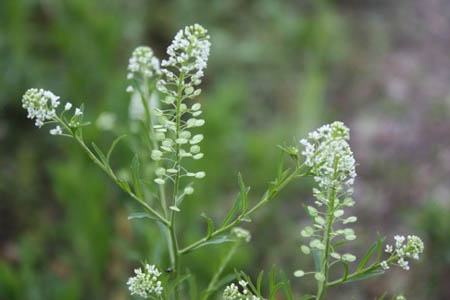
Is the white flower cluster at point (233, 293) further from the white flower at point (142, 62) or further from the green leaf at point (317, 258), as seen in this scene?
the white flower at point (142, 62)

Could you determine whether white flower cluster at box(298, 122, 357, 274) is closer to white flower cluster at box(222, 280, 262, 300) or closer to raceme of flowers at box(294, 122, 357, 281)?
raceme of flowers at box(294, 122, 357, 281)

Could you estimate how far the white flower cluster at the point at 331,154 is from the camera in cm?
89

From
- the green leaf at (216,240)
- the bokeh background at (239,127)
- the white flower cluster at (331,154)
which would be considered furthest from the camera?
the bokeh background at (239,127)

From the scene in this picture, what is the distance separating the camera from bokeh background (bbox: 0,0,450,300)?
236cm

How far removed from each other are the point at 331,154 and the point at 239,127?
90.9 inches

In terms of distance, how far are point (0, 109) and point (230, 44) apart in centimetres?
179

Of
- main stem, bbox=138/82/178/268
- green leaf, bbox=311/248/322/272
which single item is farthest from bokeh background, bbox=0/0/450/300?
green leaf, bbox=311/248/322/272

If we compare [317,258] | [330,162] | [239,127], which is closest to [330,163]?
[330,162]

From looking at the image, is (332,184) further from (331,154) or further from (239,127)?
(239,127)

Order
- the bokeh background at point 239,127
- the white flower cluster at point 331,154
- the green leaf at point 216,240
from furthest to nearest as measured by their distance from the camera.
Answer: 1. the bokeh background at point 239,127
2. the green leaf at point 216,240
3. the white flower cluster at point 331,154

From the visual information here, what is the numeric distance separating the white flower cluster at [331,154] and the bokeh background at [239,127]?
663mm

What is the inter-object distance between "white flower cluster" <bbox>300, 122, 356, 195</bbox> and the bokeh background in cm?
66

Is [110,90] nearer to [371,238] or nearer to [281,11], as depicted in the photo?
[371,238]

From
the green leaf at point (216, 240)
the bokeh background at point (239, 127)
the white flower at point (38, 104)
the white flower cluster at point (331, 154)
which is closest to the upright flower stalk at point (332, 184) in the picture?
the white flower cluster at point (331, 154)
